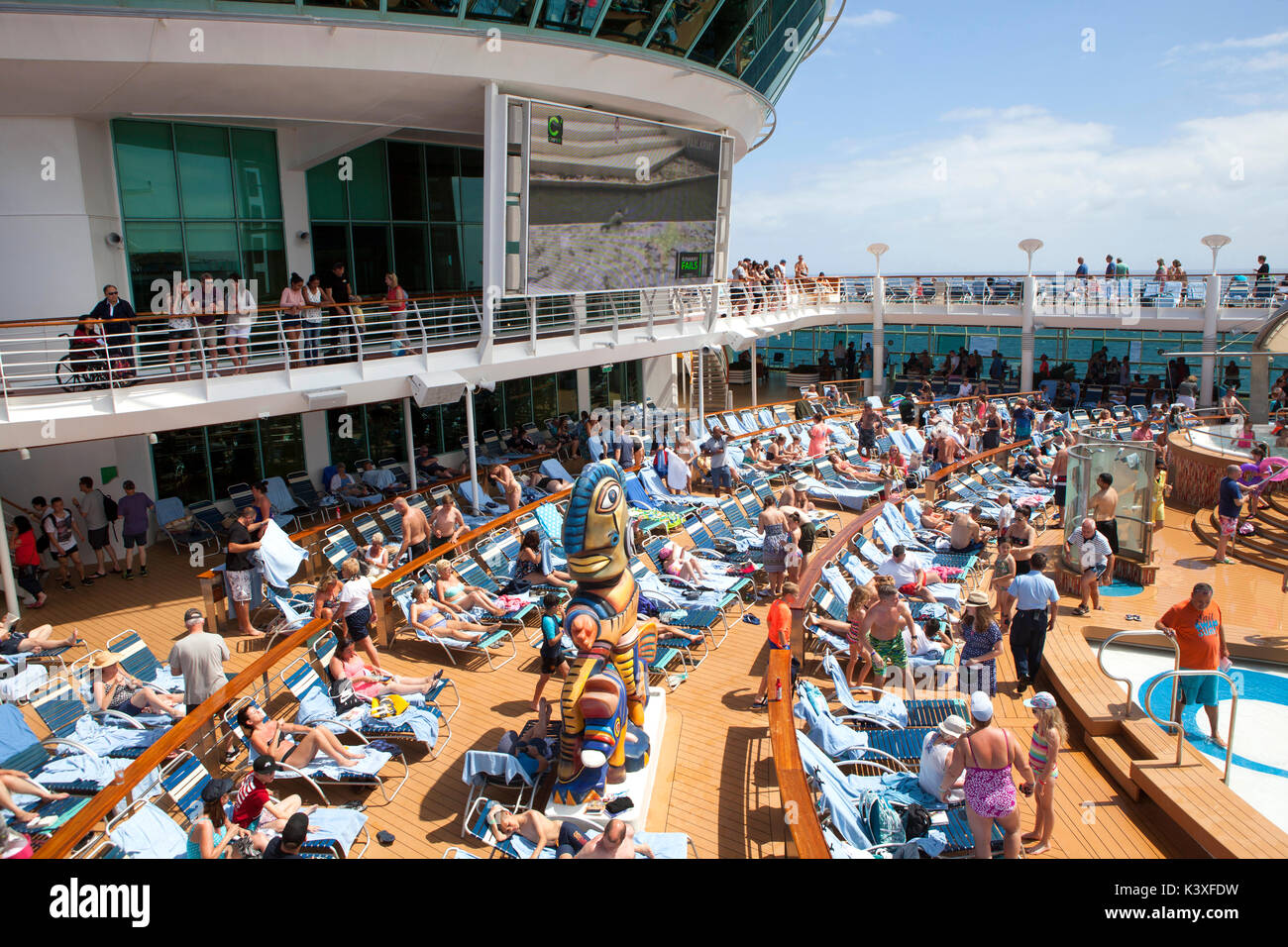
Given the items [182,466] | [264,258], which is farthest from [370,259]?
[182,466]

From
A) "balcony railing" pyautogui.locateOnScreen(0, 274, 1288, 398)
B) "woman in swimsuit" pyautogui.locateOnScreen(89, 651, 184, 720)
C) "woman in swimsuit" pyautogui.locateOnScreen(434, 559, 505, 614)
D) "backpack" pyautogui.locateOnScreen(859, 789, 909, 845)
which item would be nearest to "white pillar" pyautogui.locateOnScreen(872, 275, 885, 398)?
"balcony railing" pyautogui.locateOnScreen(0, 274, 1288, 398)

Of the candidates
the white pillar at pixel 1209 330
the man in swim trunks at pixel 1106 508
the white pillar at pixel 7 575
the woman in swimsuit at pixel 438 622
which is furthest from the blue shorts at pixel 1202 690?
the white pillar at pixel 1209 330

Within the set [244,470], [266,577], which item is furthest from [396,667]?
[244,470]

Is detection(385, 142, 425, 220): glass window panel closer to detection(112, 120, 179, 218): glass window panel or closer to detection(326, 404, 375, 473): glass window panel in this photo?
detection(326, 404, 375, 473): glass window panel

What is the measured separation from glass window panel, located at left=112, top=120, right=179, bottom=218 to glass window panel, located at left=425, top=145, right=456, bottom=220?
4.67 metres

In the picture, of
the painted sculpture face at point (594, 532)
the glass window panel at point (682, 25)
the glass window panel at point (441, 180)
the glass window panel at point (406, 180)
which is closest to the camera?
the painted sculpture face at point (594, 532)

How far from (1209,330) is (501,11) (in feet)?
66.0

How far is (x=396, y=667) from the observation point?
8.18m

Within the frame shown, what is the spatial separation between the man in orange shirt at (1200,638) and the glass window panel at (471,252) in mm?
13904

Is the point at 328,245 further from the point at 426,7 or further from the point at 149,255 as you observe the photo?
the point at 426,7

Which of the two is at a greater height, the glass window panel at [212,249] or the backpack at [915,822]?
the glass window panel at [212,249]

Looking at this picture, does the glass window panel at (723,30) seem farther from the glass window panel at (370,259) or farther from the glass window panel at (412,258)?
the glass window panel at (370,259)

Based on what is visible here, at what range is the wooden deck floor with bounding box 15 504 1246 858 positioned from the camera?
5789mm

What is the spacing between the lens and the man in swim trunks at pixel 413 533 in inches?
404
